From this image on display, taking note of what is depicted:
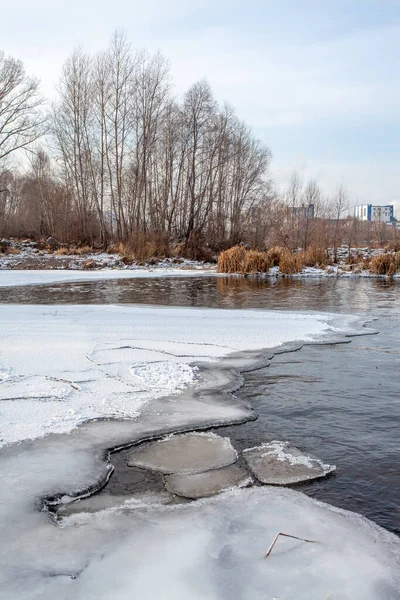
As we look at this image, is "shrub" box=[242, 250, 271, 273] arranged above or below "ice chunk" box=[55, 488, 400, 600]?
above

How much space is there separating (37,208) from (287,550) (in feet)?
114

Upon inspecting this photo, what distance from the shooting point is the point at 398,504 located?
208 cm

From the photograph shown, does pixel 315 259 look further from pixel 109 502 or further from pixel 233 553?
pixel 233 553

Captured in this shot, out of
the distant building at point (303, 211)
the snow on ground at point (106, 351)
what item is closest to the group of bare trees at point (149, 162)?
the distant building at point (303, 211)

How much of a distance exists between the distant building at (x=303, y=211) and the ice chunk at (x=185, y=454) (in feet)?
84.9

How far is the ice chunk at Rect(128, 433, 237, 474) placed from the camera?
8.00 feet

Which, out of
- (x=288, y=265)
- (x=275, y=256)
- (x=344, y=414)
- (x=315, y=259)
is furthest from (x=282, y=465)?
(x=315, y=259)

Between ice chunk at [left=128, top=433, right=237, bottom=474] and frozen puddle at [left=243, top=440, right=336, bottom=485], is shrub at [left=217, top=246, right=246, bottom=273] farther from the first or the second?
frozen puddle at [left=243, top=440, right=336, bottom=485]

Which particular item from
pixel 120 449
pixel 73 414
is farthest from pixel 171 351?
pixel 120 449

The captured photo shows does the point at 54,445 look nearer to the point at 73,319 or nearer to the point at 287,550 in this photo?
the point at 287,550

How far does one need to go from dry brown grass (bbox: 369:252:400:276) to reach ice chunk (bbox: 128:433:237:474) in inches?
643

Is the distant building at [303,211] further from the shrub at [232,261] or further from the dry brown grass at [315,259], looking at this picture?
the shrub at [232,261]

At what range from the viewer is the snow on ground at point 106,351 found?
3.13 meters

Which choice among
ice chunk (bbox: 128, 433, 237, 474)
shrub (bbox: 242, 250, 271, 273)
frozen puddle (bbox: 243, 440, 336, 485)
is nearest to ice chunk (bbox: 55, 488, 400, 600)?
frozen puddle (bbox: 243, 440, 336, 485)
